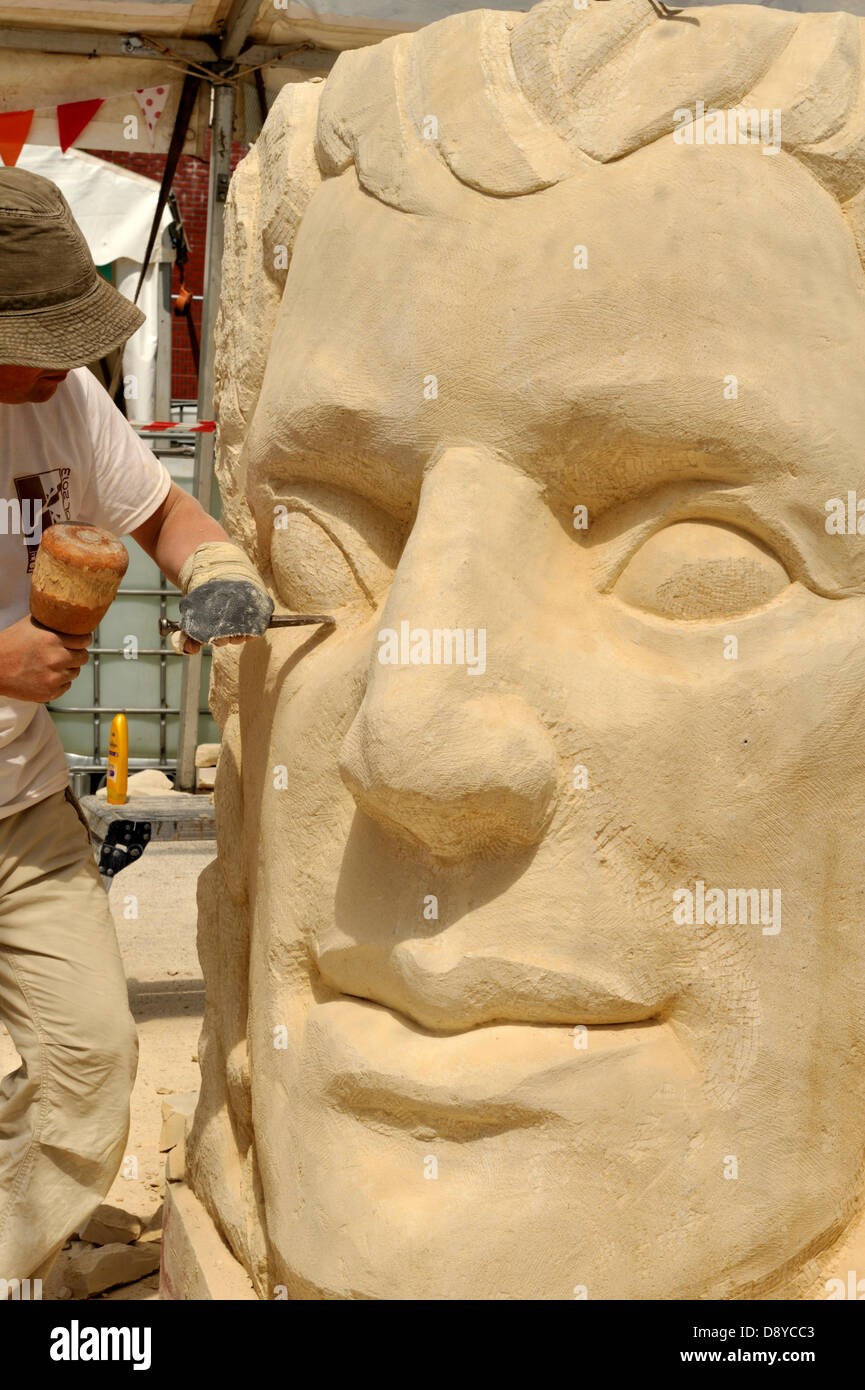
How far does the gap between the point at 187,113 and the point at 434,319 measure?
2985 millimetres

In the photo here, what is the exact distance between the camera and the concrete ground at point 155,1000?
3521 mm

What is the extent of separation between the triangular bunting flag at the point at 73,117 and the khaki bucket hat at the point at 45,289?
2.34m

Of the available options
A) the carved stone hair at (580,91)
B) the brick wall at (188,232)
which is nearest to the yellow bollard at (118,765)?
the carved stone hair at (580,91)

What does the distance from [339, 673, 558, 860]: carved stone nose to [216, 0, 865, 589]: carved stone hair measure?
2.40ft

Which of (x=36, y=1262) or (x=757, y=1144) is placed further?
(x=36, y=1262)

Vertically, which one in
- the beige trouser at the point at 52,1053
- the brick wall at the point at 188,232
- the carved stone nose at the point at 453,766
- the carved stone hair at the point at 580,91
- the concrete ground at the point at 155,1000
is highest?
the brick wall at the point at 188,232

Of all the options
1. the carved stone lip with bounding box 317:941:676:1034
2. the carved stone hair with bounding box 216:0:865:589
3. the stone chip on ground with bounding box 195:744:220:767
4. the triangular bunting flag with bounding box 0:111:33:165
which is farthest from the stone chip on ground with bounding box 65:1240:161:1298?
the stone chip on ground with bounding box 195:744:220:767

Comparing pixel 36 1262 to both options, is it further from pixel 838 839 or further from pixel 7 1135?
pixel 838 839

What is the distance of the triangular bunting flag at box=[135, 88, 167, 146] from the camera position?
4531 millimetres

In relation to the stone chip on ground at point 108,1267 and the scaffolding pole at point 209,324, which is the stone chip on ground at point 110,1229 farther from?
the scaffolding pole at point 209,324

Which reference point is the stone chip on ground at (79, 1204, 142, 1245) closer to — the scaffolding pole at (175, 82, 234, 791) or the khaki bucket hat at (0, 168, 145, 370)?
the scaffolding pole at (175, 82, 234, 791)

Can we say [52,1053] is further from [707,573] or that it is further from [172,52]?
[172,52]

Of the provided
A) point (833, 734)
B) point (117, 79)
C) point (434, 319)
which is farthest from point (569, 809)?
point (117, 79)

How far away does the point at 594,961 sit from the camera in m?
1.94
